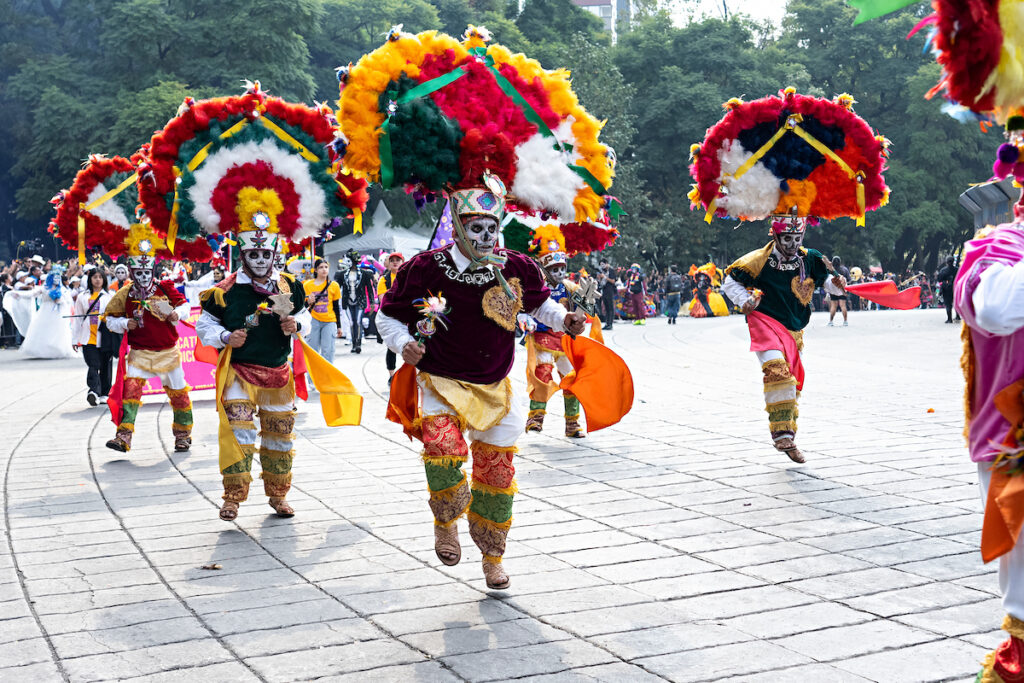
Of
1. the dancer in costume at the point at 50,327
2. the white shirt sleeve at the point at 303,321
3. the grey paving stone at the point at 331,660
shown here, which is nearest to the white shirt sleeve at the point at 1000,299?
the grey paving stone at the point at 331,660

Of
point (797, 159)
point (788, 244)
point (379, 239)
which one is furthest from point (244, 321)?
point (379, 239)

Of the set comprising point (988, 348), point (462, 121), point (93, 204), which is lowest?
point (988, 348)

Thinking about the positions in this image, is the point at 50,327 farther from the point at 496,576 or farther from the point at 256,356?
the point at 496,576

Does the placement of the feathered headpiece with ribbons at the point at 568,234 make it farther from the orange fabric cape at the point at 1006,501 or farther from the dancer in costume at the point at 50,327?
the dancer in costume at the point at 50,327

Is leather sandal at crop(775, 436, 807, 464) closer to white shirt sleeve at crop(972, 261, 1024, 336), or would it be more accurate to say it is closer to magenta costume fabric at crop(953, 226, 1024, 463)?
magenta costume fabric at crop(953, 226, 1024, 463)

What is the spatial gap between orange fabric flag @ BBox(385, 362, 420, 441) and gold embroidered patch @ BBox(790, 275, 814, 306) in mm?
4349

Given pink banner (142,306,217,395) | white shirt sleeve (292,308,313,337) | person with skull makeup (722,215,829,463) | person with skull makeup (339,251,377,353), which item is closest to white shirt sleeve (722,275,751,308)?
person with skull makeup (722,215,829,463)

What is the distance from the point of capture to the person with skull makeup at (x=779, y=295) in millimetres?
9000

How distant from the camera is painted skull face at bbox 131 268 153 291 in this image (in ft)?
35.7

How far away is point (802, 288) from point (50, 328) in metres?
18.2

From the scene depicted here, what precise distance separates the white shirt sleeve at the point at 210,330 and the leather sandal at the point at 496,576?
282 centimetres

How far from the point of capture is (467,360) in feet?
18.7

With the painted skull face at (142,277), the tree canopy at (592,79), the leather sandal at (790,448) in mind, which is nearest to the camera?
the leather sandal at (790,448)

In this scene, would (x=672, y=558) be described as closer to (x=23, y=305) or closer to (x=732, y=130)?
(x=732, y=130)
